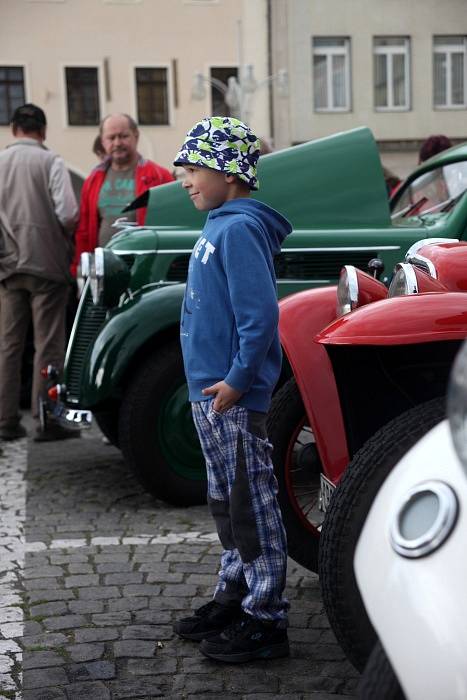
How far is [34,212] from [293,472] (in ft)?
12.3

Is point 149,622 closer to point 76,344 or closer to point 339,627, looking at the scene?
point 339,627

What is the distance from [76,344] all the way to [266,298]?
2738mm

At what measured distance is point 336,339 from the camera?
2.78 metres

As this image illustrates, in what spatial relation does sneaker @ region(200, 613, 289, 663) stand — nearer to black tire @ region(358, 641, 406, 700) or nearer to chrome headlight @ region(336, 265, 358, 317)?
chrome headlight @ region(336, 265, 358, 317)

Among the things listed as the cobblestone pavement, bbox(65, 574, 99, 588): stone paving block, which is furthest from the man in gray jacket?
bbox(65, 574, 99, 588): stone paving block

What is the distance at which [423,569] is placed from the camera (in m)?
1.81

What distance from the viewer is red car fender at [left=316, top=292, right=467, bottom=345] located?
8.86 ft

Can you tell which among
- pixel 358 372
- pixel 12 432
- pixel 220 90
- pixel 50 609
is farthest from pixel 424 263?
pixel 220 90

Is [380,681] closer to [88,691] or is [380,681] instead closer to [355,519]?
[355,519]

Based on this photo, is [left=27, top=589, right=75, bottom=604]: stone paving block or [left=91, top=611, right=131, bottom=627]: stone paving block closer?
[left=91, top=611, right=131, bottom=627]: stone paving block

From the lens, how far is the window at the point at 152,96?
2916 centimetres

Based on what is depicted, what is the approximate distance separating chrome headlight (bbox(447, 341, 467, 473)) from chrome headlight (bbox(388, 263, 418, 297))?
1563 mm

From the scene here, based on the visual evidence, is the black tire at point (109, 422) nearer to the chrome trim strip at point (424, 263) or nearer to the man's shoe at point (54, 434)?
the man's shoe at point (54, 434)

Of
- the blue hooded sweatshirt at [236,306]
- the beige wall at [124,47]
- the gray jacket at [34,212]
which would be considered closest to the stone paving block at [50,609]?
the blue hooded sweatshirt at [236,306]
